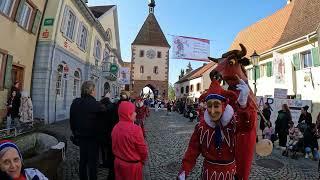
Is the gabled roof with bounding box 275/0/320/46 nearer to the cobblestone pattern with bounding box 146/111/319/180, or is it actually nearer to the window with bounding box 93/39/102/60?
the cobblestone pattern with bounding box 146/111/319/180

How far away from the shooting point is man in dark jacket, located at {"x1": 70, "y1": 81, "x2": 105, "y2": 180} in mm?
5238

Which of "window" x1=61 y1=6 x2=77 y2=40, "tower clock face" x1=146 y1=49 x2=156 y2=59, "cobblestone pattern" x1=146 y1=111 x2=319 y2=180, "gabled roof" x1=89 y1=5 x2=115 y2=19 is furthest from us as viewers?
"tower clock face" x1=146 y1=49 x2=156 y2=59

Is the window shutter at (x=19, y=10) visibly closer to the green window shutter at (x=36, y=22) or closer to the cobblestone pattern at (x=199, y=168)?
the green window shutter at (x=36, y=22)

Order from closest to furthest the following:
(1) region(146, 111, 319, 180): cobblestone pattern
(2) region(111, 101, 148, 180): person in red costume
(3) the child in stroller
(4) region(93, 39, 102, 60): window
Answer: (2) region(111, 101, 148, 180): person in red costume → (1) region(146, 111, 319, 180): cobblestone pattern → (3) the child in stroller → (4) region(93, 39, 102, 60): window

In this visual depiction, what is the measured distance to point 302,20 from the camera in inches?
869

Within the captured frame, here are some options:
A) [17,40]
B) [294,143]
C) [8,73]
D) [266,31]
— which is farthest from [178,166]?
[266,31]

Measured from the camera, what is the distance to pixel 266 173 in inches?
305

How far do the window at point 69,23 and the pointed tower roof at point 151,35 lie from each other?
1565 inches

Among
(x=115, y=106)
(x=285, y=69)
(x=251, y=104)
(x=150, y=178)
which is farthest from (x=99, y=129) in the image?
(x=285, y=69)

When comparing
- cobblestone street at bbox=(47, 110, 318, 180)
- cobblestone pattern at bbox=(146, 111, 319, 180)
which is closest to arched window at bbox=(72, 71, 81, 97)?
cobblestone pattern at bbox=(146, 111, 319, 180)

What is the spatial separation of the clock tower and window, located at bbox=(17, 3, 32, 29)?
141 feet

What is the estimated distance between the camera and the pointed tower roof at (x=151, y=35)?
59.5 meters

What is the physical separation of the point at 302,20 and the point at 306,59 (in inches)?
131

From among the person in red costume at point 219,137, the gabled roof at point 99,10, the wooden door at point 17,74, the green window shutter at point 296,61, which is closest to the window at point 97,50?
the gabled roof at point 99,10
